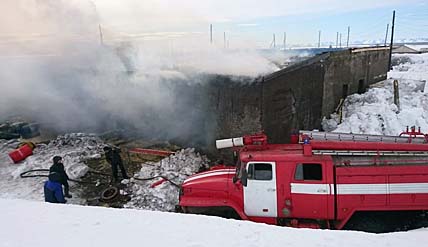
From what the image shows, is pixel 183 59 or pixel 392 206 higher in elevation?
pixel 183 59

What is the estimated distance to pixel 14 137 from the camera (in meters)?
14.9

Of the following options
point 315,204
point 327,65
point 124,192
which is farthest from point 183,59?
point 315,204

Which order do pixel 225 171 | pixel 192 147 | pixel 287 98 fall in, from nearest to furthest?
pixel 225 171 → pixel 287 98 → pixel 192 147

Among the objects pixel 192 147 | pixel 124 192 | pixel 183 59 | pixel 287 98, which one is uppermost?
pixel 183 59

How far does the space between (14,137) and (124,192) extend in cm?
834

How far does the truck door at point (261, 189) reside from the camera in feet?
21.8

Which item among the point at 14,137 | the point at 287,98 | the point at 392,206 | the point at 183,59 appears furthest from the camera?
the point at 183,59

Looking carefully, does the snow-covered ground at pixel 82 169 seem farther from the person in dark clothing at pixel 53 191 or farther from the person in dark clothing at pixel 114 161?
the person in dark clothing at pixel 53 191

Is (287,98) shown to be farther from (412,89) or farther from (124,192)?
(412,89)

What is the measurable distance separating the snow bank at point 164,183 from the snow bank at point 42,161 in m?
1.60

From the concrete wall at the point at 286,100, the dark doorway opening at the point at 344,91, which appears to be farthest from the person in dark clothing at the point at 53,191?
the dark doorway opening at the point at 344,91

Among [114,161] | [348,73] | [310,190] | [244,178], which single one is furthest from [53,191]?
[348,73]

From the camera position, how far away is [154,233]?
15.5 feet

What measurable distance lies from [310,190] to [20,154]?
1031 centimetres
